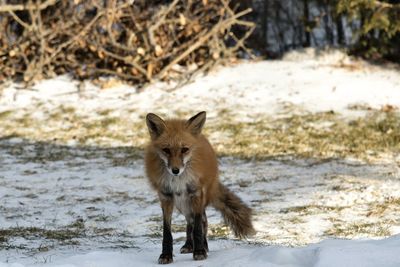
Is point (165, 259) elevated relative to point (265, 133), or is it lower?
elevated

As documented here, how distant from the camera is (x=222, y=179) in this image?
8438 millimetres

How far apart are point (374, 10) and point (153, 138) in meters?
7.99

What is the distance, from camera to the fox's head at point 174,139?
4648mm

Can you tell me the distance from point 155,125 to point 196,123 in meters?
0.32

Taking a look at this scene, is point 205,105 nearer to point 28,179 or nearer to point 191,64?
point 191,64

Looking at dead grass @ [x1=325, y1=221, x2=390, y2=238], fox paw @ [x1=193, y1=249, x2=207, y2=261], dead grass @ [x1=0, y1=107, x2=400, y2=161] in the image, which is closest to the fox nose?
fox paw @ [x1=193, y1=249, x2=207, y2=261]

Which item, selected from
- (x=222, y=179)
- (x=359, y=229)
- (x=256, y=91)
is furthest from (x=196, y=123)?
(x=256, y=91)

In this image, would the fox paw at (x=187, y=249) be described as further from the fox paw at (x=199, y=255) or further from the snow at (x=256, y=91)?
the snow at (x=256, y=91)

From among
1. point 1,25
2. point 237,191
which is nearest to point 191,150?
point 237,191

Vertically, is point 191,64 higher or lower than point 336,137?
higher

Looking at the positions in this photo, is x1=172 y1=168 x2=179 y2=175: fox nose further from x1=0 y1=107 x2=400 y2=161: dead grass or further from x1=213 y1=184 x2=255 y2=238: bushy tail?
x1=0 y1=107 x2=400 y2=161: dead grass

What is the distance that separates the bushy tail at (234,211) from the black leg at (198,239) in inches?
21.2

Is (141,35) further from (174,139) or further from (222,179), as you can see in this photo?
(174,139)

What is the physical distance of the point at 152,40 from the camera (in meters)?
13.2
